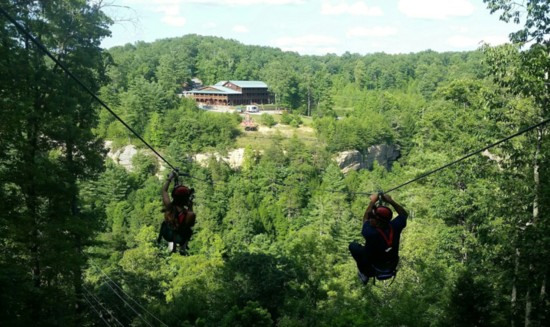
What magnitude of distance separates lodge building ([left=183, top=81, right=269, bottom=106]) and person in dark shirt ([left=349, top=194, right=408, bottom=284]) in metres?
78.8

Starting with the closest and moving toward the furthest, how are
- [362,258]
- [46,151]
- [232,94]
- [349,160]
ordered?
[362,258]
[46,151]
[349,160]
[232,94]

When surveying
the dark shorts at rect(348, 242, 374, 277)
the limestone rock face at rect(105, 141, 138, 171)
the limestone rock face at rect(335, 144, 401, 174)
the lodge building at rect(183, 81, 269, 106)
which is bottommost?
the limestone rock face at rect(335, 144, 401, 174)

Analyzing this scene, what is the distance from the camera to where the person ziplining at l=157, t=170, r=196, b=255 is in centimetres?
706

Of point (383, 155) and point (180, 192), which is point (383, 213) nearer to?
point (180, 192)

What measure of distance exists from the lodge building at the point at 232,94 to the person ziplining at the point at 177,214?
253ft

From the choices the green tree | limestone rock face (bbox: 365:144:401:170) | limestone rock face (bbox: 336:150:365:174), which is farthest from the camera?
limestone rock face (bbox: 365:144:401:170)

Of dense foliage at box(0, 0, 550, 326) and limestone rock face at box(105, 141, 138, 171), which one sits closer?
dense foliage at box(0, 0, 550, 326)

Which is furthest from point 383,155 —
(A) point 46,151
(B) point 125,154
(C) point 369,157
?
(A) point 46,151

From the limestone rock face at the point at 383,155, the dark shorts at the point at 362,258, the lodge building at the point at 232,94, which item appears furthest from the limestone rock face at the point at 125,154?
the dark shorts at the point at 362,258

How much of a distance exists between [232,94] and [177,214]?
257 feet

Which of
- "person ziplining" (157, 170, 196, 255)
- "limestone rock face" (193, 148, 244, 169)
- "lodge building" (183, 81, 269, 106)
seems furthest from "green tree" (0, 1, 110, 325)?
"lodge building" (183, 81, 269, 106)

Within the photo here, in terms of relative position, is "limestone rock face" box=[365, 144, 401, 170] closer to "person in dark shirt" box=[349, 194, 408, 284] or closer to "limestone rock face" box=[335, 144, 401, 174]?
"limestone rock face" box=[335, 144, 401, 174]

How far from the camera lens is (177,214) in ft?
23.8

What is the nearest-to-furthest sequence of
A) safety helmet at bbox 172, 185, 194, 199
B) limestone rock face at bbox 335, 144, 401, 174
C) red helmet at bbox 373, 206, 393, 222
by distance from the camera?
red helmet at bbox 373, 206, 393, 222 < safety helmet at bbox 172, 185, 194, 199 < limestone rock face at bbox 335, 144, 401, 174
